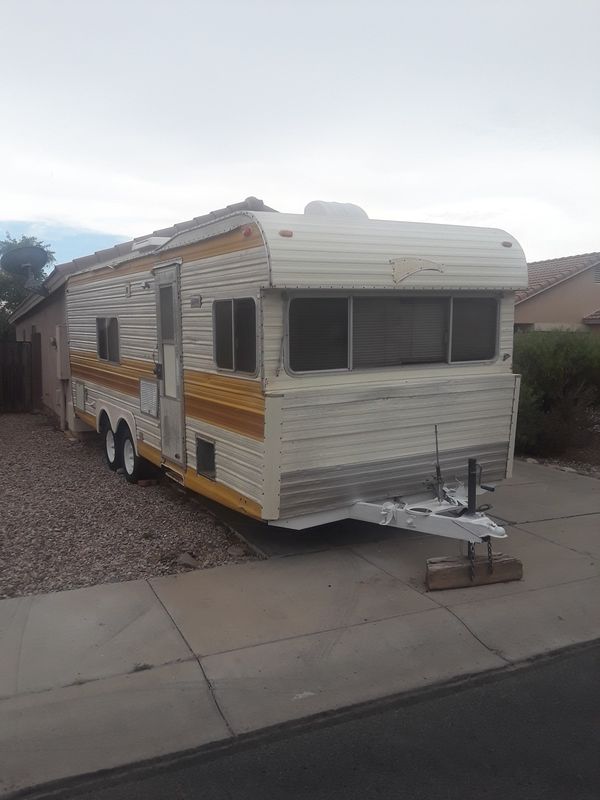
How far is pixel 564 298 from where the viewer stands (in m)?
22.8

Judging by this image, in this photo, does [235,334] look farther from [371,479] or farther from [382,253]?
[371,479]

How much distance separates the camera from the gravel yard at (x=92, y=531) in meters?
5.85

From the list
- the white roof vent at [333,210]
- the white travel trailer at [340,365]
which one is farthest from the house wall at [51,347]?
the white roof vent at [333,210]

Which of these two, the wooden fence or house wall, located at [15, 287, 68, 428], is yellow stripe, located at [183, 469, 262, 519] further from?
the wooden fence

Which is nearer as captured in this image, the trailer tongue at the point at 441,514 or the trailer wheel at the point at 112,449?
the trailer tongue at the point at 441,514

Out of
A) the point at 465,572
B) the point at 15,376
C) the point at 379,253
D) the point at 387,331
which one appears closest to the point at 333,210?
the point at 379,253

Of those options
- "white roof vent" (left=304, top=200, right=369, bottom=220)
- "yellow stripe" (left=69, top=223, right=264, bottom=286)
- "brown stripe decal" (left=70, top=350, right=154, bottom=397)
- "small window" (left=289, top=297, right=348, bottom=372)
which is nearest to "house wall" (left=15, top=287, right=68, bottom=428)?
"brown stripe decal" (left=70, top=350, right=154, bottom=397)

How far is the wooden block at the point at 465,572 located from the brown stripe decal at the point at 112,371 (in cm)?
393

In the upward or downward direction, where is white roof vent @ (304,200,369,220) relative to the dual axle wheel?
upward

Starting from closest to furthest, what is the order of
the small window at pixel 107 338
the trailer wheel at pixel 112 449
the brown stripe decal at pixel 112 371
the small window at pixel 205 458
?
1. the small window at pixel 205 458
2. the brown stripe decal at pixel 112 371
3. the small window at pixel 107 338
4. the trailer wheel at pixel 112 449

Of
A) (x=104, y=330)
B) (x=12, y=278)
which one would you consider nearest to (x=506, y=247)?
(x=104, y=330)

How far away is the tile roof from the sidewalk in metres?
16.5

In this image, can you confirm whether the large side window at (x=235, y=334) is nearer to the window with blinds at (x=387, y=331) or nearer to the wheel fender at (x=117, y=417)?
the window with blinds at (x=387, y=331)

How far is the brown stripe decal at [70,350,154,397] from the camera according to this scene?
27.2 feet
